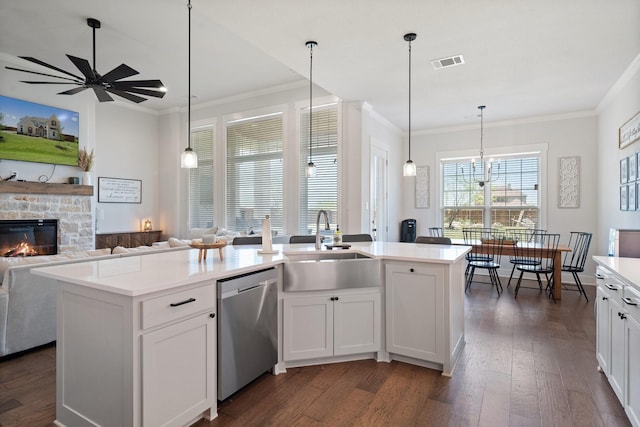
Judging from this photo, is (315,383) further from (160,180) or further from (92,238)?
(160,180)

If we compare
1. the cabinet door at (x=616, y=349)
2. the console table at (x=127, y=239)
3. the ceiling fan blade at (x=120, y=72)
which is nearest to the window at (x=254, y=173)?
the console table at (x=127, y=239)

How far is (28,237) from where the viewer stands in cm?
532

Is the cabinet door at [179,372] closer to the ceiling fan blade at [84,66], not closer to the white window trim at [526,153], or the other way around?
the ceiling fan blade at [84,66]

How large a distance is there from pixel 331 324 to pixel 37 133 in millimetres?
5582

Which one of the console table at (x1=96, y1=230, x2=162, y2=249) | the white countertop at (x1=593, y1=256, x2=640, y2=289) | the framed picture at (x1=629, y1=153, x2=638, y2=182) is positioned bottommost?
the console table at (x1=96, y1=230, x2=162, y2=249)

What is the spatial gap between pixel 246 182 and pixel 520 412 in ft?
17.6

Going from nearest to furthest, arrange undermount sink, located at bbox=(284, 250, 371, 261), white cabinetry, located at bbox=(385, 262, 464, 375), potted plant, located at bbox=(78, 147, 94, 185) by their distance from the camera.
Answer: white cabinetry, located at bbox=(385, 262, 464, 375) → undermount sink, located at bbox=(284, 250, 371, 261) → potted plant, located at bbox=(78, 147, 94, 185)

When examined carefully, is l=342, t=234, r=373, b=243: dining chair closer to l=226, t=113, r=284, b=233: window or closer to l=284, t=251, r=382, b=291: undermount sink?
l=284, t=251, r=382, b=291: undermount sink

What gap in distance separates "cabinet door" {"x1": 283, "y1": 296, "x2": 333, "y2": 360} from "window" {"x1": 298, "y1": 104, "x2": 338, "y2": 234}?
2808 millimetres

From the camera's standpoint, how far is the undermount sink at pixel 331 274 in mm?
2600

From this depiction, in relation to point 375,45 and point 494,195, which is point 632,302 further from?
point 494,195

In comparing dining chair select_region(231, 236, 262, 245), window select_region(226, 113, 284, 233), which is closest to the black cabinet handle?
dining chair select_region(231, 236, 262, 245)

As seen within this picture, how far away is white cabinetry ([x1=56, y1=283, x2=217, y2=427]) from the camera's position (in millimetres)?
1629

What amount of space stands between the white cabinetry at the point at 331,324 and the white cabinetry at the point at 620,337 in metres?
1.53
